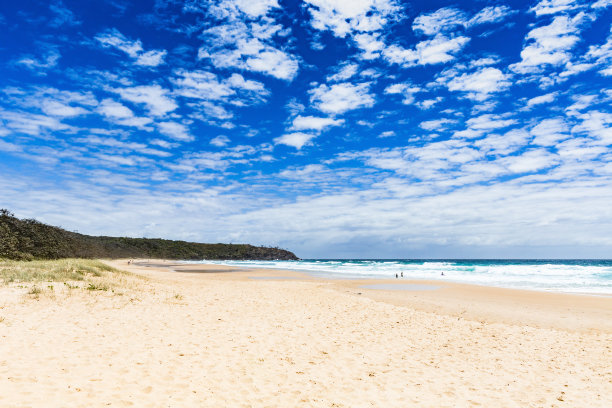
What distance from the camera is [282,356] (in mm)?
→ 9391

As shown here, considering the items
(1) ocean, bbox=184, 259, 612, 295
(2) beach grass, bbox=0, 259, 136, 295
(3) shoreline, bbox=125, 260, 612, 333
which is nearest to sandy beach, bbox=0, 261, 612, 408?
(3) shoreline, bbox=125, 260, 612, 333

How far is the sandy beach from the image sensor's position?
6875 millimetres

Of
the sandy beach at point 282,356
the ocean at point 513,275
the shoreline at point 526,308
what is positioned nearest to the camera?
the sandy beach at point 282,356

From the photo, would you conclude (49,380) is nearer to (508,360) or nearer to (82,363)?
(82,363)

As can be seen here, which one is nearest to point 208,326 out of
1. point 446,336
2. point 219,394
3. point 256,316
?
point 256,316

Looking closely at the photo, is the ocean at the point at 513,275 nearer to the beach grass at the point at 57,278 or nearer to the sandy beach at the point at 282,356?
the sandy beach at the point at 282,356

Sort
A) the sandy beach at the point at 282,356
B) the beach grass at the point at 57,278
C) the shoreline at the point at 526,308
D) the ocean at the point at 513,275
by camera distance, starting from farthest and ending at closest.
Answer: the ocean at the point at 513,275 → the beach grass at the point at 57,278 → the shoreline at the point at 526,308 → the sandy beach at the point at 282,356

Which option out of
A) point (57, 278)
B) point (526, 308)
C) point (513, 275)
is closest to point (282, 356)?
point (57, 278)

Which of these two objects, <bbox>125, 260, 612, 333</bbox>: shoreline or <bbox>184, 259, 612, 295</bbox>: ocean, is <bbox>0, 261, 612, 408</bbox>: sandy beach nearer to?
<bbox>125, 260, 612, 333</bbox>: shoreline

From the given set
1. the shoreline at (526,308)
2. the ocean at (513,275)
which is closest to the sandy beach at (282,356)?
the shoreline at (526,308)

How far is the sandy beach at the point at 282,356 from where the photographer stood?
6875mm

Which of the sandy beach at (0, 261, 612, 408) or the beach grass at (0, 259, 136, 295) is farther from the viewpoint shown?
the beach grass at (0, 259, 136, 295)

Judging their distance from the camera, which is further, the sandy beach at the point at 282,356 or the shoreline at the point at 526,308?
the shoreline at the point at 526,308

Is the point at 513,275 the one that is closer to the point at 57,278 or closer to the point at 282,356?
the point at 282,356
